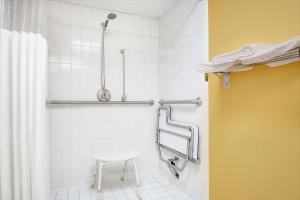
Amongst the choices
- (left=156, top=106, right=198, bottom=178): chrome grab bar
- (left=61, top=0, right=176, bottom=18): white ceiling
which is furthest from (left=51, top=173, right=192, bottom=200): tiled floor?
(left=61, top=0, right=176, bottom=18): white ceiling

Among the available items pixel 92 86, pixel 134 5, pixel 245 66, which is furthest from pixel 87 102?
pixel 245 66

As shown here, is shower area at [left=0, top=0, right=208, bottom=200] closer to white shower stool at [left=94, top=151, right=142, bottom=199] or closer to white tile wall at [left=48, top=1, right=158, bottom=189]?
white tile wall at [left=48, top=1, right=158, bottom=189]

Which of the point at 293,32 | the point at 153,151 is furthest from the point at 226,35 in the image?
Answer: the point at 153,151

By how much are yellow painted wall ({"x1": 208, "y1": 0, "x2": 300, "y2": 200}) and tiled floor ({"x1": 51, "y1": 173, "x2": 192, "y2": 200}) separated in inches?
19.5

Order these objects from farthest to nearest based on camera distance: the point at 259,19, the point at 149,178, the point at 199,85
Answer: the point at 149,178, the point at 199,85, the point at 259,19

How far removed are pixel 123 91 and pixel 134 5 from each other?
98 cm

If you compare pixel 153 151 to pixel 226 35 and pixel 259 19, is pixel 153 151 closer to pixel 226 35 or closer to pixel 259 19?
pixel 226 35

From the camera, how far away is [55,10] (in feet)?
6.17

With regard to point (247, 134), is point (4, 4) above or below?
above

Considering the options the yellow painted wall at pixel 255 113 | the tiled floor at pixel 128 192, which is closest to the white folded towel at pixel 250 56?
the yellow painted wall at pixel 255 113

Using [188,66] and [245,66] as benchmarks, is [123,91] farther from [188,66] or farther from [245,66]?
[245,66]

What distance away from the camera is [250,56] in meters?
0.92

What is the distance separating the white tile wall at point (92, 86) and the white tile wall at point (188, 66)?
27 cm

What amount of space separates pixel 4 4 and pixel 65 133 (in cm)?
136
